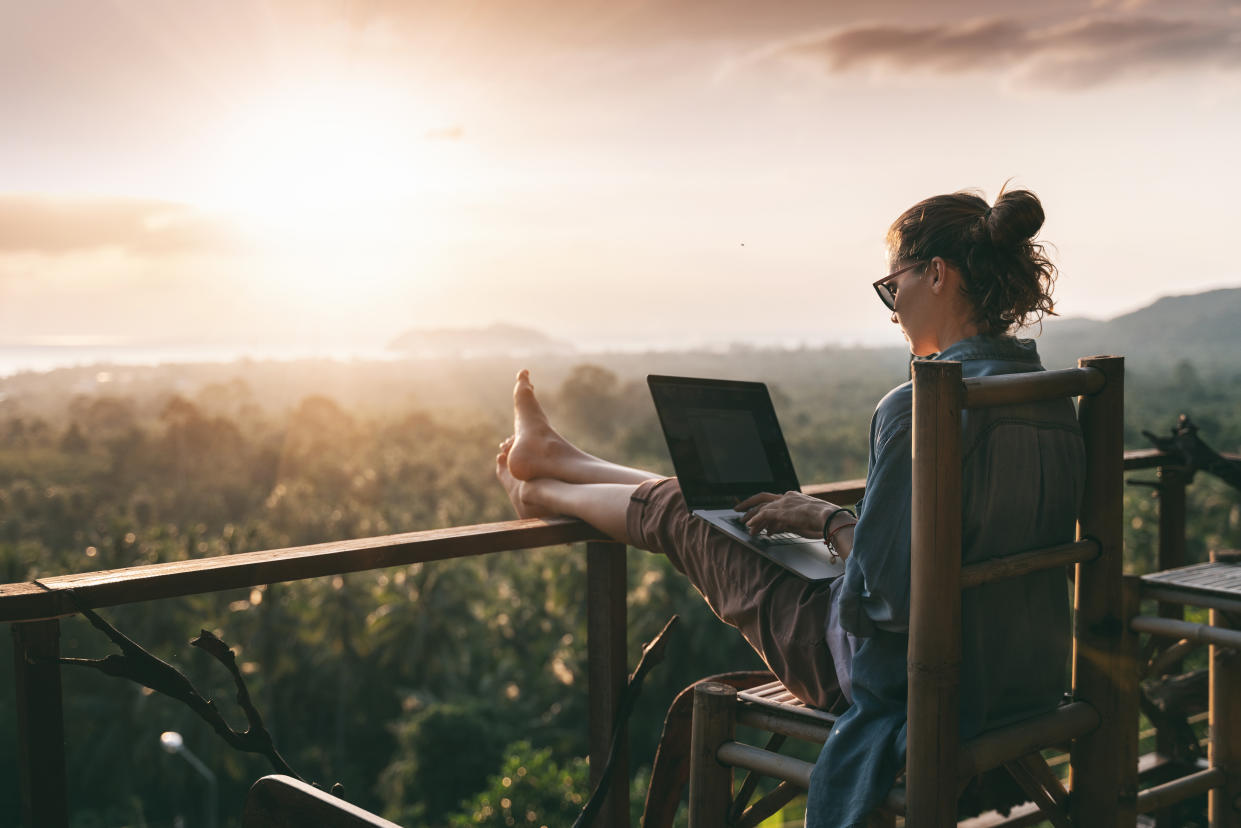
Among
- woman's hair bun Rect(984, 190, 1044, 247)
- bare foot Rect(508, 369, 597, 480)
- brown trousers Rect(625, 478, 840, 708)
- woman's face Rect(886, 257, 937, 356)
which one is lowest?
brown trousers Rect(625, 478, 840, 708)

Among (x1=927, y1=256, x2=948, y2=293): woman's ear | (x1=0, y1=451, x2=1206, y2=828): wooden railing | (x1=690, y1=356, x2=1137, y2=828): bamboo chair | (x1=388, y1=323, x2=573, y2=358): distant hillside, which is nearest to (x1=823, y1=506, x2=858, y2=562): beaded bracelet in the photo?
(x1=690, y1=356, x2=1137, y2=828): bamboo chair

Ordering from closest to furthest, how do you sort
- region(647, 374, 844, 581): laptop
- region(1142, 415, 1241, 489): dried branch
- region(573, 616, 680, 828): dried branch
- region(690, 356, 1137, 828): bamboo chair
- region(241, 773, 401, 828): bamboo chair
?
region(241, 773, 401, 828): bamboo chair < region(573, 616, 680, 828): dried branch < region(690, 356, 1137, 828): bamboo chair < region(647, 374, 844, 581): laptop < region(1142, 415, 1241, 489): dried branch

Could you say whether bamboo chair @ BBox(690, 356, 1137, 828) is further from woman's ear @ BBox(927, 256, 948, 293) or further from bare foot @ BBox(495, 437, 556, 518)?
bare foot @ BBox(495, 437, 556, 518)

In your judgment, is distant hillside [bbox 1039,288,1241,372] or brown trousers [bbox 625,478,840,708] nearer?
brown trousers [bbox 625,478,840,708]

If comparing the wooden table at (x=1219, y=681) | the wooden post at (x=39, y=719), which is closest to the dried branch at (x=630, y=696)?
the wooden post at (x=39, y=719)

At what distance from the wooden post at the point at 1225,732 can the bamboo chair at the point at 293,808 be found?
184 cm

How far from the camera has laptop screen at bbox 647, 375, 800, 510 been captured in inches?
63.7

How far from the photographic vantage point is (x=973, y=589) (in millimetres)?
1161

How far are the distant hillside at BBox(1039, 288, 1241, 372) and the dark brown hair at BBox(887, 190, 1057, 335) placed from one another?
37.1 meters

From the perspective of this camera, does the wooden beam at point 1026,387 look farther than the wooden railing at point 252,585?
No

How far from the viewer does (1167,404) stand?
1275 inches

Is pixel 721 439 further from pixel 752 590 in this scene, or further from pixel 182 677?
pixel 182 677

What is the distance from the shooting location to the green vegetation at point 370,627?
27.2m

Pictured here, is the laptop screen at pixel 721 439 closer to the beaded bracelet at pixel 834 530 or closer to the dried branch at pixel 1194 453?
the beaded bracelet at pixel 834 530
